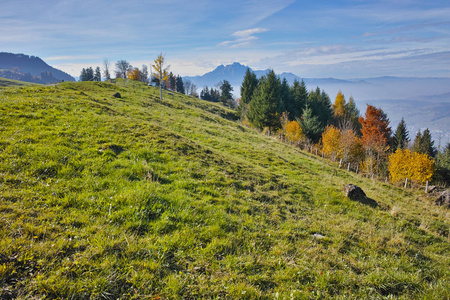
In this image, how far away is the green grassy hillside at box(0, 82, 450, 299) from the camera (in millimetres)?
3951

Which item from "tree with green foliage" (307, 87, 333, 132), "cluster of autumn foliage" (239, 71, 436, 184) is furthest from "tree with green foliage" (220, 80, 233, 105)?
"tree with green foliage" (307, 87, 333, 132)

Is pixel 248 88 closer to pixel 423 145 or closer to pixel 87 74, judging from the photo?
pixel 423 145

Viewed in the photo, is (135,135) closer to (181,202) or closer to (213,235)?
(181,202)

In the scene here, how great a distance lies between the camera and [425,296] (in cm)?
468

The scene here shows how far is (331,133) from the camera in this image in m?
46.6

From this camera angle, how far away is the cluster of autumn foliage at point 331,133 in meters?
41.5

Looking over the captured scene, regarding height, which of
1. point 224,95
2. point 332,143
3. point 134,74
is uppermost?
point 134,74

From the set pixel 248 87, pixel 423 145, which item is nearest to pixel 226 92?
pixel 248 87

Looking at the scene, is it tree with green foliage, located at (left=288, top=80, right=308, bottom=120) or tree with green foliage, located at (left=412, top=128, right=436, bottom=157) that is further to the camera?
tree with green foliage, located at (left=288, top=80, right=308, bottom=120)

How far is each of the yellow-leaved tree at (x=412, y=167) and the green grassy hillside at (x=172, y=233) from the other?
37.7 meters

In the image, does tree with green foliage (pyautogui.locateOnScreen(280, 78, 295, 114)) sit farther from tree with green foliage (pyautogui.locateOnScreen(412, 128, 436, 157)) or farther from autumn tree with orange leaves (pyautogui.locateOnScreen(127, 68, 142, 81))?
autumn tree with orange leaves (pyautogui.locateOnScreen(127, 68, 142, 81))

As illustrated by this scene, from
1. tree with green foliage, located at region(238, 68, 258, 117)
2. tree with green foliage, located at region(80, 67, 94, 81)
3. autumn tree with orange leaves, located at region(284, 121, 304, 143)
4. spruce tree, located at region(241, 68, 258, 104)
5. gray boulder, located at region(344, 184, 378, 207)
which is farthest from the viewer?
tree with green foliage, located at region(80, 67, 94, 81)

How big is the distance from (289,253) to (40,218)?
21.6 feet

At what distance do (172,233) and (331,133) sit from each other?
48926 millimetres
